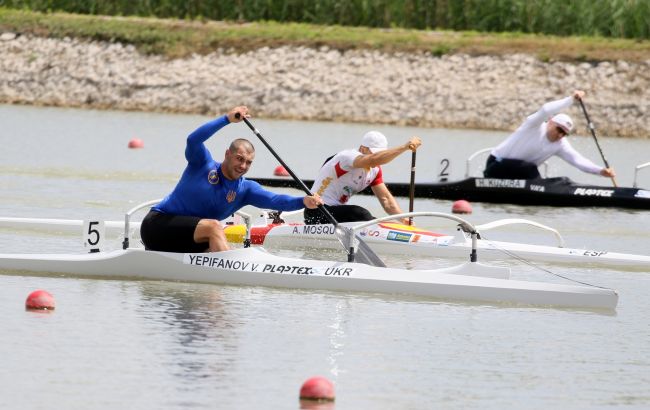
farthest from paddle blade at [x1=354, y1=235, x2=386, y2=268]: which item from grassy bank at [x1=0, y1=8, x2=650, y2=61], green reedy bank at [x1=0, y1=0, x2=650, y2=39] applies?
green reedy bank at [x1=0, y1=0, x2=650, y2=39]

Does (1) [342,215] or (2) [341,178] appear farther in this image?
(2) [341,178]

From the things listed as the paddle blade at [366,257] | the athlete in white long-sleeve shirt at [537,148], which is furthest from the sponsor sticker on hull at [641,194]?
the paddle blade at [366,257]

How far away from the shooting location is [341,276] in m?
14.9

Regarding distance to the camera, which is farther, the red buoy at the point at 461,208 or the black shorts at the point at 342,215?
the red buoy at the point at 461,208

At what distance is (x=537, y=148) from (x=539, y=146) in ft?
0.23

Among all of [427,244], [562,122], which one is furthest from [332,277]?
[562,122]

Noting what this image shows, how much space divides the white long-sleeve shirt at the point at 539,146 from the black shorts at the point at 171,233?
9152mm

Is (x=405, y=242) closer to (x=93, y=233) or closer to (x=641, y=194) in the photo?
(x=93, y=233)

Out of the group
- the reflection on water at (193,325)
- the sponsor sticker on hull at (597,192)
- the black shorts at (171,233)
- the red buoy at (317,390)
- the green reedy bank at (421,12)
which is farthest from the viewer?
the green reedy bank at (421,12)

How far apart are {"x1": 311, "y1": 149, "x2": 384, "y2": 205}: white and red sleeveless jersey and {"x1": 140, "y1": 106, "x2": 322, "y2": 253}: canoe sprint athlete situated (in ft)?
10.7

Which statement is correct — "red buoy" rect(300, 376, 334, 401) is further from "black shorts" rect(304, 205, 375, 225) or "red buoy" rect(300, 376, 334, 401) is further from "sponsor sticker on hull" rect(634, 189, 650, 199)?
"sponsor sticker on hull" rect(634, 189, 650, 199)

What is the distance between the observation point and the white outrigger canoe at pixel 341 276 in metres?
14.8

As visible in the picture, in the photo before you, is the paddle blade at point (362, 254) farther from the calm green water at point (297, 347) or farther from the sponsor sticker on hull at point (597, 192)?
the sponsor sticker on hull at point (597, 192)

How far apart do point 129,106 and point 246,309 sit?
29.2 meters
